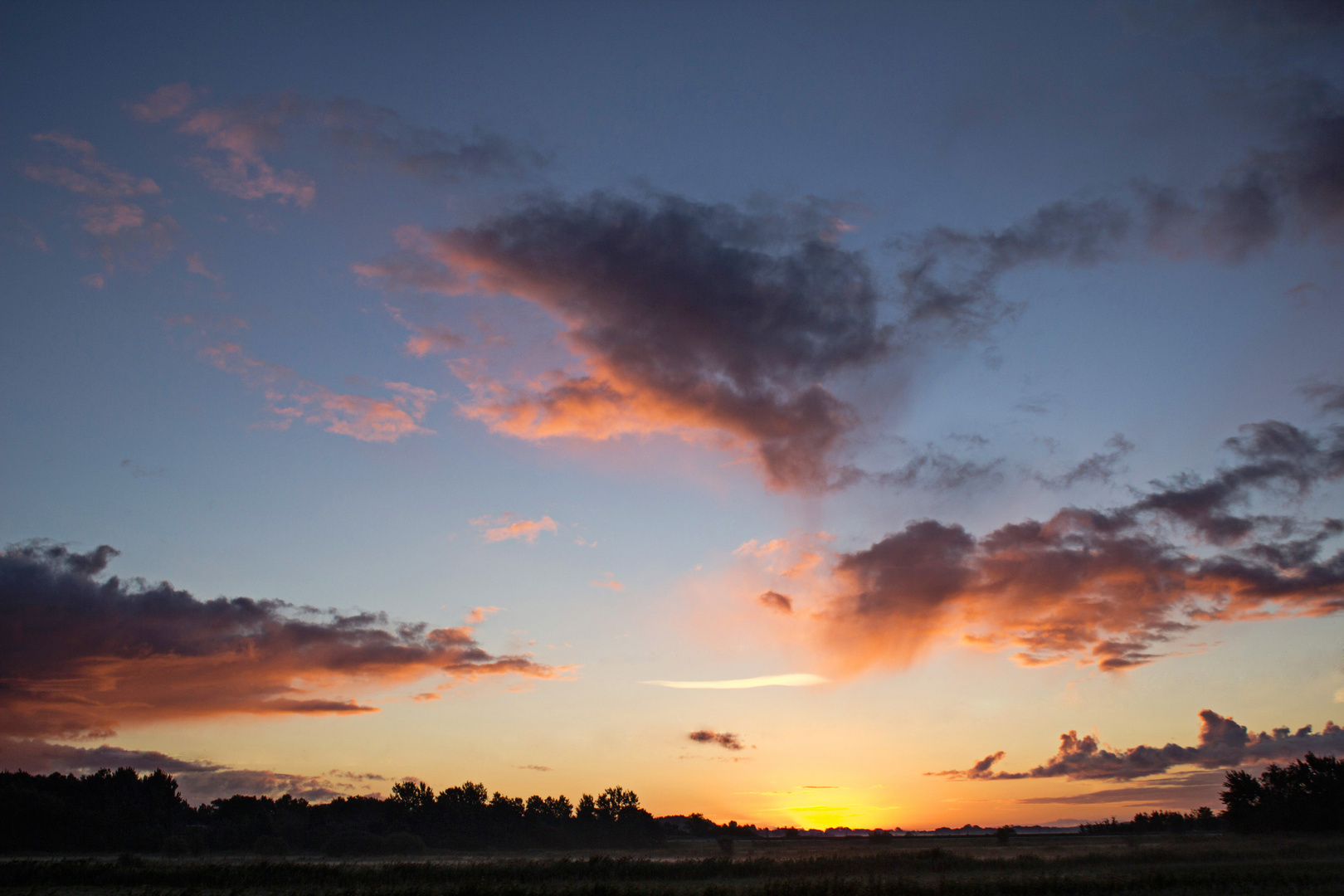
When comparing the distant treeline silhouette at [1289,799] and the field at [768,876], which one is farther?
the distant treeline silhouette at [1289,799]

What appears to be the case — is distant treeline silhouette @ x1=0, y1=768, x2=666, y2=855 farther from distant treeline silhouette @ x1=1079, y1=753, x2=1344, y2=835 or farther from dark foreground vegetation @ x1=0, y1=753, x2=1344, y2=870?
distant treeline silhouette @ x1=1079, y1=753, x2=1344, y2=835

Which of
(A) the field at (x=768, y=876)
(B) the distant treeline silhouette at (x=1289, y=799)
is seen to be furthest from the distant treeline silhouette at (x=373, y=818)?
(A) the field at (x=768, y=876)

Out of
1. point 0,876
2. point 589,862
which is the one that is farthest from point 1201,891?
point 0,876

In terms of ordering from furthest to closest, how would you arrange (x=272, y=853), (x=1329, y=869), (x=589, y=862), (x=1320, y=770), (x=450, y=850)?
(x=450, y=850) < (x=272, y=853) < (x=1320, y=770) < (x=589, y=862) < (x=1329, y=869)

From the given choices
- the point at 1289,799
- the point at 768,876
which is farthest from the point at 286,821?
the point at 1289,799

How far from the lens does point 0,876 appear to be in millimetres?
54219

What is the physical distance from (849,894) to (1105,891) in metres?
16.0

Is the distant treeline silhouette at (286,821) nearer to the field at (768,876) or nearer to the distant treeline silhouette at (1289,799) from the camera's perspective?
the field at (768,876)

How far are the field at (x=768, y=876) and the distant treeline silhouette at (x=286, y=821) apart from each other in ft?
170

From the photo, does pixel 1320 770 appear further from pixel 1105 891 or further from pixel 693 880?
pixel 693 880

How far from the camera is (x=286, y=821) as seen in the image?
128 metres

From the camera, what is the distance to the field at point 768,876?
4656cm

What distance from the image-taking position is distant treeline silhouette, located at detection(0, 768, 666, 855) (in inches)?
4129

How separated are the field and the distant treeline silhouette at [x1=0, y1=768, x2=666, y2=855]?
51727 millimetres
